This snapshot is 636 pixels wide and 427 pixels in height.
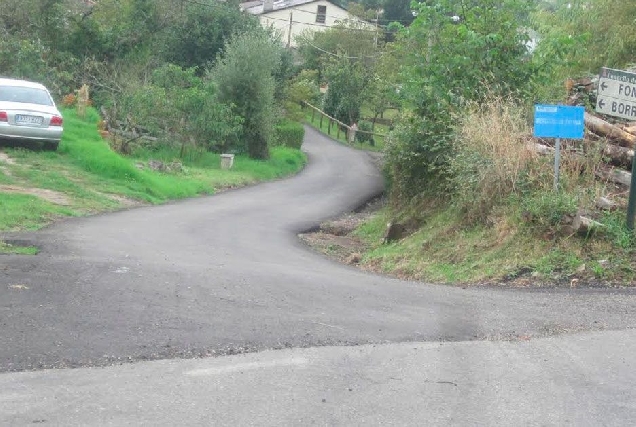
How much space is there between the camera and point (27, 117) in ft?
68.5

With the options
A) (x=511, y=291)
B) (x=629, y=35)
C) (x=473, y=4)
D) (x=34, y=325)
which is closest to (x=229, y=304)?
(x=34, y=325)

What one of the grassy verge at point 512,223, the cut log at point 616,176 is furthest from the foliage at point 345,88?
the cut log at point 616,176

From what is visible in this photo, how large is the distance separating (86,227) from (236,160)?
18.9 metres

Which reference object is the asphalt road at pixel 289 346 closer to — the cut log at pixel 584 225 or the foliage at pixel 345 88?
the cut log at pixel 584 225

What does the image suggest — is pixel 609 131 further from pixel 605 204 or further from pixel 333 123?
pixel 333 123

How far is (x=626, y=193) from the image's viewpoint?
12.8 meters

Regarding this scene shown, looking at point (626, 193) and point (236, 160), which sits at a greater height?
point (626, 193)

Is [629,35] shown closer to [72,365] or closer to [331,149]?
[72,365]

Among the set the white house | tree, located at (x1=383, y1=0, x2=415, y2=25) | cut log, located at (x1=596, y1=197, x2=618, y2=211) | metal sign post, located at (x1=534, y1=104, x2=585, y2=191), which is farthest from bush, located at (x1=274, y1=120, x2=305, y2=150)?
tree, located at (x1=383, y1=0, x2=415, y2=25)

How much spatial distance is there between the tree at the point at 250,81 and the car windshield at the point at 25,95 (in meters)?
11.7

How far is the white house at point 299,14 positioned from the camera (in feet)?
228

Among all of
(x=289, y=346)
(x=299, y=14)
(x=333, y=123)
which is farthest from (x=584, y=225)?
(x=299, y=14)

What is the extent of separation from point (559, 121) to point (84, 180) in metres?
12.1

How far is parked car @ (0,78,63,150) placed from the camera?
20.8 meters
